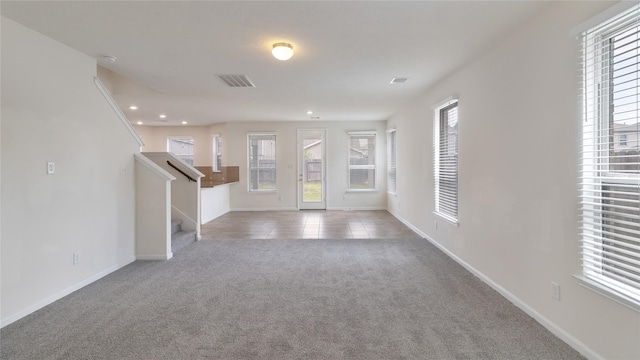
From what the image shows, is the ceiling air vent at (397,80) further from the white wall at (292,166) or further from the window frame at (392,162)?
the white wall at (292,166)

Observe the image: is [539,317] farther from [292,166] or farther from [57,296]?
[292,166]

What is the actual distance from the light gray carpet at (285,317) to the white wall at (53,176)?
0.27 meters

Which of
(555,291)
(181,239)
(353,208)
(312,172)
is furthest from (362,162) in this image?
(555,291)

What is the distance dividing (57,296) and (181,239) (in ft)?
5.96

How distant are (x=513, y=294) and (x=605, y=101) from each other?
1724 mm

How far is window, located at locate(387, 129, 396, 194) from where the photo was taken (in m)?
7.53

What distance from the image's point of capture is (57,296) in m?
2.80

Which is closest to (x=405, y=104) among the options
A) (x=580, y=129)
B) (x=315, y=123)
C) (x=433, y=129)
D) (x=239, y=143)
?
(x=433, y=129)

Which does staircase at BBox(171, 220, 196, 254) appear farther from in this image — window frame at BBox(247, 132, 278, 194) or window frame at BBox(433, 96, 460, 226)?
window frame at BBox(433, 96, 460, 226)

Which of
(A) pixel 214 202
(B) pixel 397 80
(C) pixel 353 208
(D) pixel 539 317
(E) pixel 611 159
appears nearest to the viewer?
(E) pixel 611 159

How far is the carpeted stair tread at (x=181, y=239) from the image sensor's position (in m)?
4.35

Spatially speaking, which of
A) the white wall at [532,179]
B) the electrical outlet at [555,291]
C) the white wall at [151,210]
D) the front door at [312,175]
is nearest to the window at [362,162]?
the front door at [312,175]

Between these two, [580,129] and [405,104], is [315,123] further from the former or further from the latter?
[580,129]

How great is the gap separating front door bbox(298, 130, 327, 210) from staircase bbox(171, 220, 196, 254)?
148 inches
